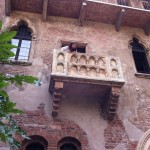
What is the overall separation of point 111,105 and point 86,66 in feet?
4.49

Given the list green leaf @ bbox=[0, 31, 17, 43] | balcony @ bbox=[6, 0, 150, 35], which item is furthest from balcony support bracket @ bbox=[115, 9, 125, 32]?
green leaf @ bbox=[0, 31, 17, 43]

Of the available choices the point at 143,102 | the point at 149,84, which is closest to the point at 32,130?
the point at 143,102

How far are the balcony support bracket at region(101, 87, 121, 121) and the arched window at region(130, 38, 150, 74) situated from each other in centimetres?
289

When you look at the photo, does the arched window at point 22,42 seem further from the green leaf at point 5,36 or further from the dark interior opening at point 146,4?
the dark interior opening at point 146,4

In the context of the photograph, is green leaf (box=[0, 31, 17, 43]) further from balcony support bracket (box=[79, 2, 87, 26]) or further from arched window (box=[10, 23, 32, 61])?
balcony support bracket (box=[79, 2, 87, 26])

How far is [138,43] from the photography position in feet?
35.5

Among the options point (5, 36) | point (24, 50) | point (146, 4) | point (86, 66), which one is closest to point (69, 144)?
point (86, 66)

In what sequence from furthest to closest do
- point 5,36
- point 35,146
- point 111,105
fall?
1. point 111,105
2. point 35,146
3. point 5,36

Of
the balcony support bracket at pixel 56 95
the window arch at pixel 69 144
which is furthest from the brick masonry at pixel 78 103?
the balcony support bracket at pixel 56 95

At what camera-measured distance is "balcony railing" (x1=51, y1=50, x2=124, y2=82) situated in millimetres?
7422

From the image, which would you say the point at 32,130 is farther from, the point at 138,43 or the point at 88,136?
the point at 138,43

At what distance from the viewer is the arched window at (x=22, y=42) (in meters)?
9.28

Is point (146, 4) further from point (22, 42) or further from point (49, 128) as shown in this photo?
point (49, 128)

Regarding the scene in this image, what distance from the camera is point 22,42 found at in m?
9.75
